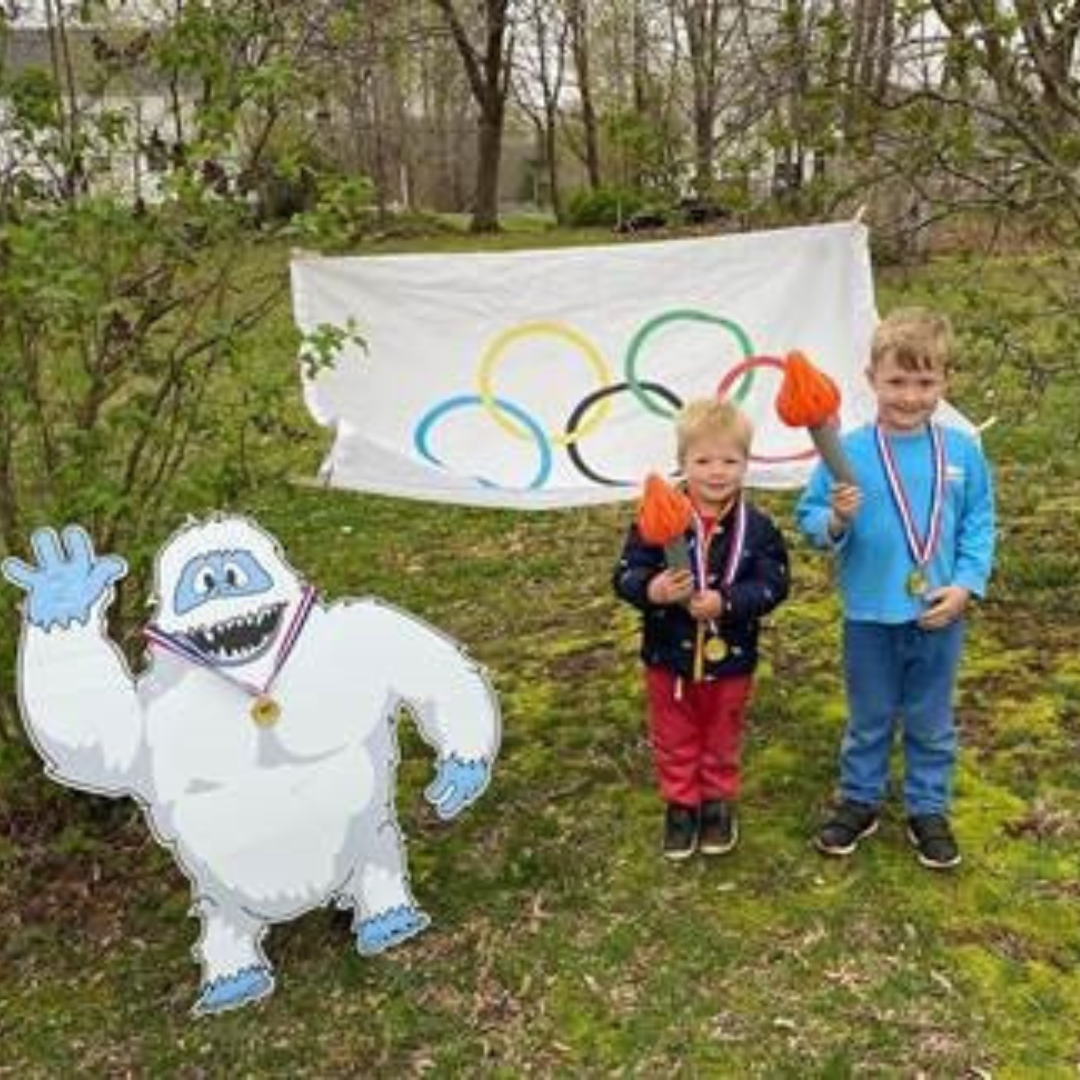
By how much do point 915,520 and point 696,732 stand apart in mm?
781

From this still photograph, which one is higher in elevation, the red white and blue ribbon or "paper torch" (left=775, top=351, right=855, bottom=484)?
"paper torch" (left=775, top=351, right=855, bottom=484)

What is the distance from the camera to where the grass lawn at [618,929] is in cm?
329

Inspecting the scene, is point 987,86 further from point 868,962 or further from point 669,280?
point 868,962

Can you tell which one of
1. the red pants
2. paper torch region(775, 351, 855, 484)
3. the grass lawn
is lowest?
the grass lawn

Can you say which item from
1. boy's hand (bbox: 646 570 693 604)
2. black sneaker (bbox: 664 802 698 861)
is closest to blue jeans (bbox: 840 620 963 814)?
black sneaker (bbox: 664 802 698 861)

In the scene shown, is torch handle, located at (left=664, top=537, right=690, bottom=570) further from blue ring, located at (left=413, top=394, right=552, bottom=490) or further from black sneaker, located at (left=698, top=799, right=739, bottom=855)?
blue ring, located at (left=413, top=394, right=552, bottom=490)

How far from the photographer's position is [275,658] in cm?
336

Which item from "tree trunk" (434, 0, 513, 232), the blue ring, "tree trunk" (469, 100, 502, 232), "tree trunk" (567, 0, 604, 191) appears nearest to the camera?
the blue ring

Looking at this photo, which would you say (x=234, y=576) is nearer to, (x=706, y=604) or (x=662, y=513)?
(x=662, y=513)

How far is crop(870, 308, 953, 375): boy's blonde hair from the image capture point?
3537 mm

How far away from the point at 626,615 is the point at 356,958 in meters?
2.48

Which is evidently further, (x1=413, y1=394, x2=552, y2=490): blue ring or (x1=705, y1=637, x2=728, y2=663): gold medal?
(x1=413, y1=394, x2=552, y2=490): blue ring

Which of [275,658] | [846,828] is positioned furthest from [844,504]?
[275,658]

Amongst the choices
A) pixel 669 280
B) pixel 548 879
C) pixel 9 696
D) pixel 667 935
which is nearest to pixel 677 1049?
pixel 667 935
